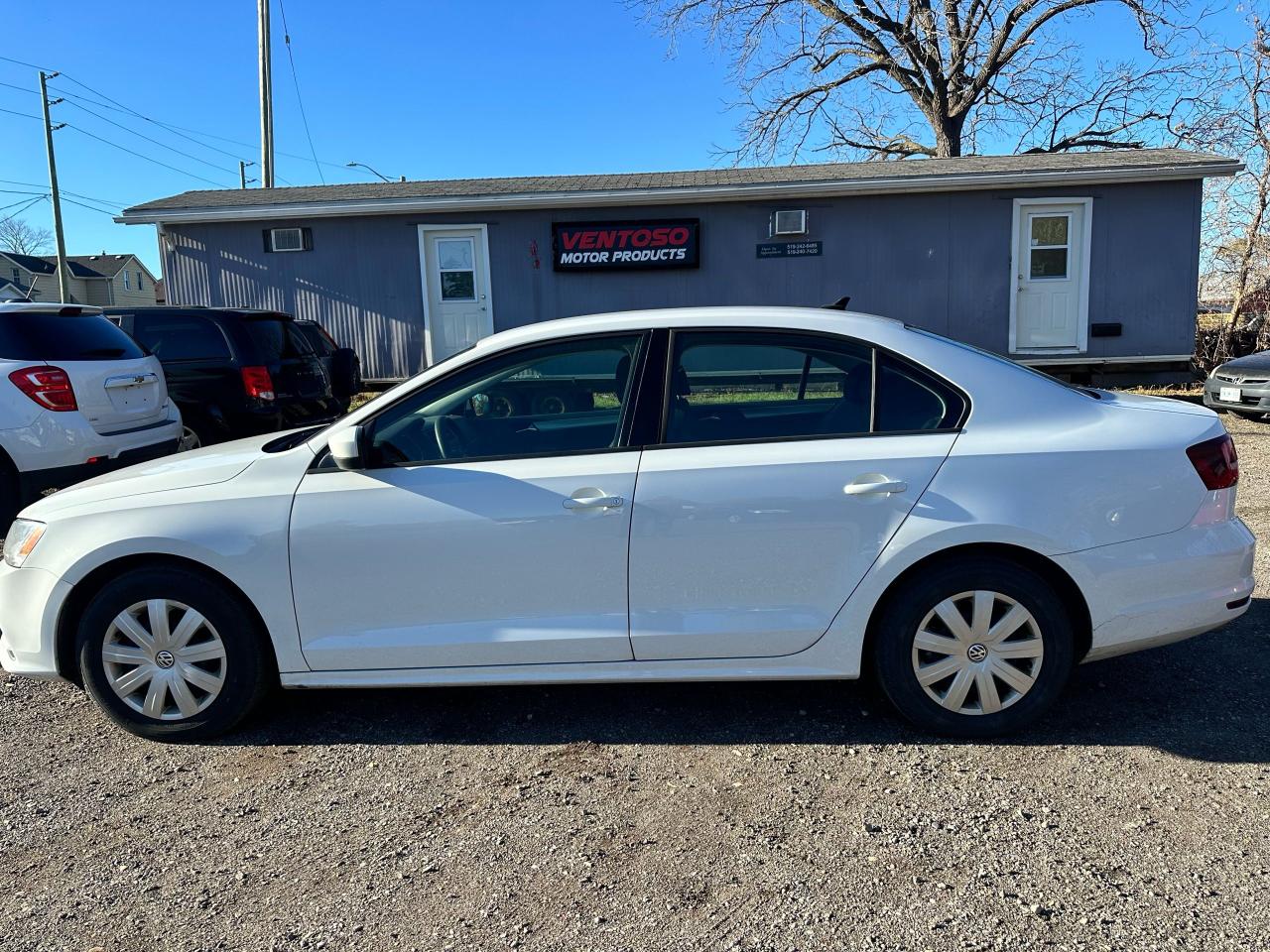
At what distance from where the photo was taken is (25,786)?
10.3ft

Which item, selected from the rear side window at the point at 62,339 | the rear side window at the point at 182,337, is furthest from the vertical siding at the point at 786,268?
the rear side window at the point at 62,339

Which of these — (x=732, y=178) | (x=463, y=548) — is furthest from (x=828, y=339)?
(x=732, y=178)

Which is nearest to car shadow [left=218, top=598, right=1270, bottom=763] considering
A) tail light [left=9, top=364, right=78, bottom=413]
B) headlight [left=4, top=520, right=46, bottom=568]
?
headlight [left=4, top=520, right=46, bottom=568]

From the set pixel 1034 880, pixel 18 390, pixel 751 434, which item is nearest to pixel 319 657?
pixel 751 434

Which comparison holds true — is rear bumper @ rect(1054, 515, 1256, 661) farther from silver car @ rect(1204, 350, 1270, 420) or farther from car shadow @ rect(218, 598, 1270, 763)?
silver car @ rect(1204, 350, 1270, 420)

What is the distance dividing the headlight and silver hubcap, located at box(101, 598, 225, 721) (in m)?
0.45

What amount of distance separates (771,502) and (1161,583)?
136 cm

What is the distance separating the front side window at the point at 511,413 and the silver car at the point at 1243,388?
927cm

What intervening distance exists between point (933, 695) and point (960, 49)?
23.8m

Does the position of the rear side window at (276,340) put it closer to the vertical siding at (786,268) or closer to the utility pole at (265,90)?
the vertical siding at (786,268)

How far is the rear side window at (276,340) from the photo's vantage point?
321 inches

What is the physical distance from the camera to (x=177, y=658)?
3316mm

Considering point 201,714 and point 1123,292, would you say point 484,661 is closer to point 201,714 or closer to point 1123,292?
point 201,714

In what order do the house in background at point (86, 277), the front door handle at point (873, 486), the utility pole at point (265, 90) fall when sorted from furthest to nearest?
the house in background at point (86, 277), the utility pole at point (265, 90), the front door handle at point (873, 486)
